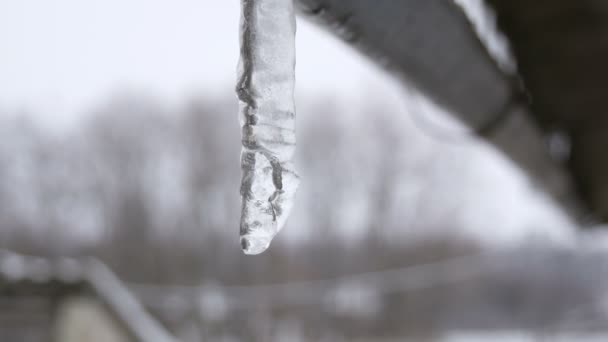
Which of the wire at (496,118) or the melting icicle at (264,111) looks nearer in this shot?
the melting icicle at (264,111)

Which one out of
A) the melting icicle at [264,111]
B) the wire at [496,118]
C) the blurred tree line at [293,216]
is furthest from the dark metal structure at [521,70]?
the blurred tree line at [293,216]

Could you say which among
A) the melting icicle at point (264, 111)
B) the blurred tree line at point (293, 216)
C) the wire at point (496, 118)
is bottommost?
the melting icicle at point (264, 111)

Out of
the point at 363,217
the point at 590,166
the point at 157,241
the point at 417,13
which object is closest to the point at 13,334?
the point at 590,166

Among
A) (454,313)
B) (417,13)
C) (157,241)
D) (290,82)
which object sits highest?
(157,241)

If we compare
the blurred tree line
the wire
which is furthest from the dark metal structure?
the blurred tree line

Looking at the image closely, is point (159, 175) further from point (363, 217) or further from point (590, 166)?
point (590, 166)

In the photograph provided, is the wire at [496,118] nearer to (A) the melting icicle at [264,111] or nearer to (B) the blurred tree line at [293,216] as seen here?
(A) the melting icicle at [264,111]

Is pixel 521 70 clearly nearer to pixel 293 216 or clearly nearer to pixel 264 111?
pixel 264 111

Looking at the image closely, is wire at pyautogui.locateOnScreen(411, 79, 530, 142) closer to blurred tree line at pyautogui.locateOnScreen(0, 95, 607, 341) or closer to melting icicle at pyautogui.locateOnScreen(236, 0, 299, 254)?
melting icicle at pyautogui.locateOnScreen(236, 0, 299, 254)
